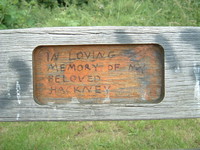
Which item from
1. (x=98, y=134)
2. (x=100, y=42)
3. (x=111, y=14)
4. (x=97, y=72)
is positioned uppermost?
(x=100, y=42)

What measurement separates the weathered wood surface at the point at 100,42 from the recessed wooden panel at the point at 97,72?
4cm

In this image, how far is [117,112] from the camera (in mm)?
1497

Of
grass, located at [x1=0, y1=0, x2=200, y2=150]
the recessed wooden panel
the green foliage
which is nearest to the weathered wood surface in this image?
the recessed wooden panel

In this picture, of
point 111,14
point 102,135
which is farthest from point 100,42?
point 111,14

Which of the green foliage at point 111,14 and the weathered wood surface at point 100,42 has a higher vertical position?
the weathered wood surface at point 100,42

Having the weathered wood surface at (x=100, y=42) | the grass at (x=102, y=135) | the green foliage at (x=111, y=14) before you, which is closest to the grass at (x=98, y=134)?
the grass at (x=102, y=135)

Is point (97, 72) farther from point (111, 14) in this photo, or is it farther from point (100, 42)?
point (111, 14)

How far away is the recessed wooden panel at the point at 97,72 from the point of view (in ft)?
4.85

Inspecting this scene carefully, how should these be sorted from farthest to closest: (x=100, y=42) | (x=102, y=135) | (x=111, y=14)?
1. (x=111, y=14)
2. (x=102, y=135)
3. (x=100, y=42)

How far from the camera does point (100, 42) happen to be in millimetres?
1444

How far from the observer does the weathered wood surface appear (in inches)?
56.9

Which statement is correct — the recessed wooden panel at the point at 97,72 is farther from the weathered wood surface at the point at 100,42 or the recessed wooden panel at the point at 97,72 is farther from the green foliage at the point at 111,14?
the green foliage at the point at 111,14

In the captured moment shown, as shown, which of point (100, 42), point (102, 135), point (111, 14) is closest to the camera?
point (100, 42)

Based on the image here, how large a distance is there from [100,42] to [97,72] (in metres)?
0.16
